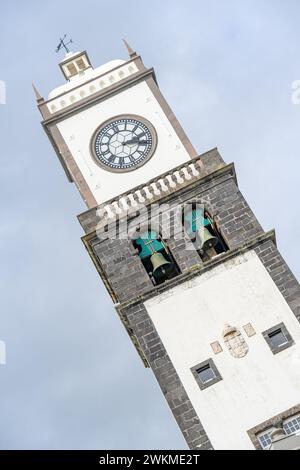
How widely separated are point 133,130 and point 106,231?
4378 millimetres

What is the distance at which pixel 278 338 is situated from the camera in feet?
89.0

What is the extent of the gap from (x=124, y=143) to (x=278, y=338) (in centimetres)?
915

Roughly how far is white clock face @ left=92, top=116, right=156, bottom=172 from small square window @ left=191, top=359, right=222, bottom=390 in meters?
7.73

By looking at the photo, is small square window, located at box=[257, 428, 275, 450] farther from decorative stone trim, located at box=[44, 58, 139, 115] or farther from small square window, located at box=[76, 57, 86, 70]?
small square window, located at box=[76, 57, 86, 70]

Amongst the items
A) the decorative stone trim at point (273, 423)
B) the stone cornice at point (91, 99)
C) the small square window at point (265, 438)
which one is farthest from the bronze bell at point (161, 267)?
the stone cornice at point (91, 99)

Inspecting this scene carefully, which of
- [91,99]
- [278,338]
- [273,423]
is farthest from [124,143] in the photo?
[273,423]

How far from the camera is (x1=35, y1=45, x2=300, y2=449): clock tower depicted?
1040 inches

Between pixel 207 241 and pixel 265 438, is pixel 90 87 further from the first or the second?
pixel 265 438

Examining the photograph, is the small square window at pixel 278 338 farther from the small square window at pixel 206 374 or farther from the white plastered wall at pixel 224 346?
the small square window at pixel 206 374

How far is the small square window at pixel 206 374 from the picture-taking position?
26.8m

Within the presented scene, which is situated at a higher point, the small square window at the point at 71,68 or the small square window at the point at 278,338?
the small square window at the point at 71,68

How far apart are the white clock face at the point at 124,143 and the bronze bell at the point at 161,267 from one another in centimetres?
374

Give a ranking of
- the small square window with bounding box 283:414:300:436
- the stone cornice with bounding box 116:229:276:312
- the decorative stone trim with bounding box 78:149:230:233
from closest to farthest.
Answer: the small square window with bounding box 283:414:300:436 < the stone cornice with bounding box 116:229:276:312 < the decorative stone trim with bounding box 78:149:230:233

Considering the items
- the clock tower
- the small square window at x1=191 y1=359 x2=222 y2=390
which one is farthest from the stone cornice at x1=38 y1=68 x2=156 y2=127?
the small square window at x1=191 y1=359 x2=222 y2=390
